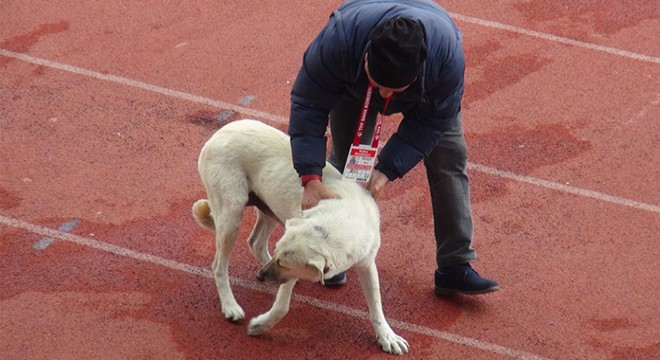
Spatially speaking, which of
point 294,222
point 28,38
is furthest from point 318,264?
point 28,38

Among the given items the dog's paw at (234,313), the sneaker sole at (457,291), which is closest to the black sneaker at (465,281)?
the sneaker sole at (457,291)

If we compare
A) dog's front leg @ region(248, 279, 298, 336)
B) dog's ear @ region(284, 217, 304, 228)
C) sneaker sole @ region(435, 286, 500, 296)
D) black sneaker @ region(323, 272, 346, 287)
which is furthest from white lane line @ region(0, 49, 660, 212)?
dog's ear @ region(284, 217, 304, 228)

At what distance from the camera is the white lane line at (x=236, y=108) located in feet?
27.1

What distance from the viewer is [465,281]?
6.93 m

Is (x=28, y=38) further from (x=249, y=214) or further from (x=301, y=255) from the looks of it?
(x=301, y=255)

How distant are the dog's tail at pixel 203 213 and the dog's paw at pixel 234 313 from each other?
1.96 feet

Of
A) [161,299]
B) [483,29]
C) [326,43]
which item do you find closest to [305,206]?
[326,43]

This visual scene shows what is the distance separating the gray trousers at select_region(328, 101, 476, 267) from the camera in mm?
6465

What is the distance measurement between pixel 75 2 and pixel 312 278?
6.19m

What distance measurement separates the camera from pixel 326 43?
18.3ft

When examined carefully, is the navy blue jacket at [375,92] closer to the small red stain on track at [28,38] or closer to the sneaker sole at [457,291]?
the sneaker sole at [457,291]

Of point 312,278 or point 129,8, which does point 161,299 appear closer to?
point 312,278

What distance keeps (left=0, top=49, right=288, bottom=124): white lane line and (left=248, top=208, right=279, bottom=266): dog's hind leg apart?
212 cm

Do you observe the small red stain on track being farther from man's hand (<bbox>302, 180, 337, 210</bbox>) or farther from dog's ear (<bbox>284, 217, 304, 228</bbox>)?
dog's ear (<bbox>284, 217, 304, 228</bbox>)
